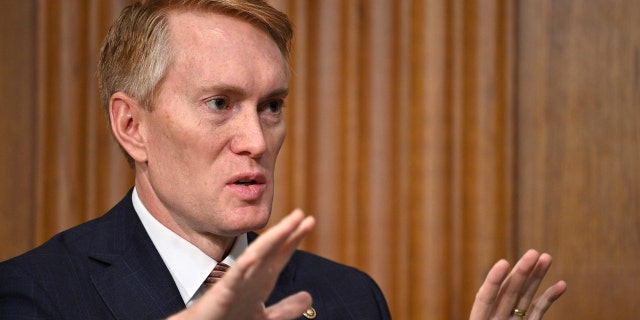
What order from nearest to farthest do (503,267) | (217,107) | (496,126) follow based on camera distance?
(503,267)
(217,107)
(496,126)

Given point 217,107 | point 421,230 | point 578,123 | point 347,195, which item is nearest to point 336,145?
point 347,195

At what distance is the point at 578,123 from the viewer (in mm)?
2723

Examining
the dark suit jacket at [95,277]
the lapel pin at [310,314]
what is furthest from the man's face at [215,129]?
the lapel pin at [310,314]

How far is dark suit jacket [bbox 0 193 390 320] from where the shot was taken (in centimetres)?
187

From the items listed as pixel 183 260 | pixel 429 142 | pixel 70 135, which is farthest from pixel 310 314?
pixel 70 135

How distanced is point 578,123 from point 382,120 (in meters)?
0.54

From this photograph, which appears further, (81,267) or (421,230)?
(421,230)

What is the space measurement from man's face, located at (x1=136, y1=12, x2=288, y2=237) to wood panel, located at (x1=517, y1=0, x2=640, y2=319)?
3.35 ft

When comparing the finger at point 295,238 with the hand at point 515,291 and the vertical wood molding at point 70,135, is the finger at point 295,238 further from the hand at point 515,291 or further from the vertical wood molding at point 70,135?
the vertical wood molding at point 70,135

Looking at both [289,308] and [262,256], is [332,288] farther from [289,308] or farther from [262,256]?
[262,256]

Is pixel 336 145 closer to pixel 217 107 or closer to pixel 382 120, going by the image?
pixel 382 120

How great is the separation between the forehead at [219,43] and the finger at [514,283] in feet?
2.02

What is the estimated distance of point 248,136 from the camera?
1.90m

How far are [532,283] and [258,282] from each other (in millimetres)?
610
